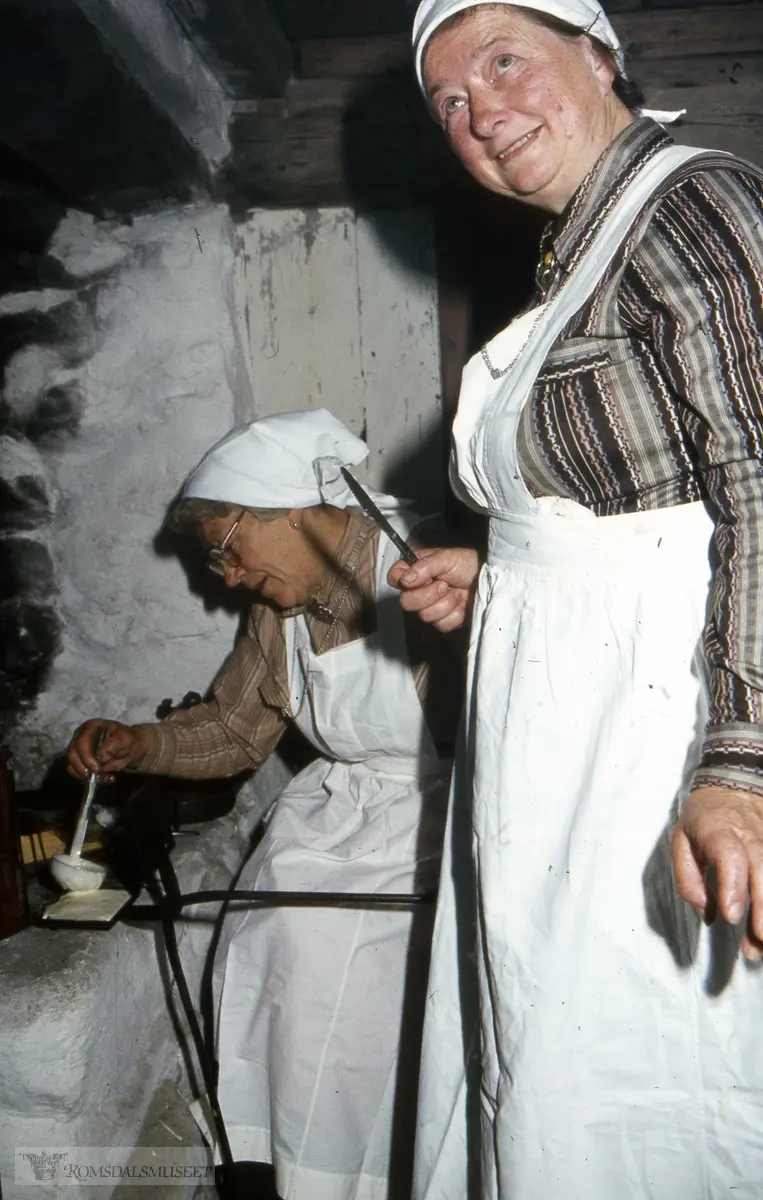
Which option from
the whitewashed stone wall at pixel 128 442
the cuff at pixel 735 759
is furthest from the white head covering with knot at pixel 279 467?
the cuff at pixel 735 759

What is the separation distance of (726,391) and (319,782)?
1.32 metres

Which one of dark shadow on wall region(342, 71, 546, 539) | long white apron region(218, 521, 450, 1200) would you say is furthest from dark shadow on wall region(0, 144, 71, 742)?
long white apron region(218, 521, 450, 1200)

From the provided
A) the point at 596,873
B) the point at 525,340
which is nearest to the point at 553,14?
the point at 525,340

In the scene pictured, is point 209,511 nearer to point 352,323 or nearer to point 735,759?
point 352,323

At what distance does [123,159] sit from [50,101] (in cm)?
30

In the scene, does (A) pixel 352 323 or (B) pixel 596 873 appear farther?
(A) pixel 352 323

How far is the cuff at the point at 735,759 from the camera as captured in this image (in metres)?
0.77

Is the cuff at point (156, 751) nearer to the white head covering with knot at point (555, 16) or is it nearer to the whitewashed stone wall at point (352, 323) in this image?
the whitewashed stone wall at point (352, 323)

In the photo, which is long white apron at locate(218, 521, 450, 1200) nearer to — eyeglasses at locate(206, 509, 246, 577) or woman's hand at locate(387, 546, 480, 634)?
eyeglasses at locate(206, 509, 246, 577)

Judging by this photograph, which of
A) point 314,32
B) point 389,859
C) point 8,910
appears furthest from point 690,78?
point 8,910

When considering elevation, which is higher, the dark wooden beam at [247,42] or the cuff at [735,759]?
the dark wooden beam at [247,42]

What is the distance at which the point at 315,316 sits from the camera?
219 centimetres

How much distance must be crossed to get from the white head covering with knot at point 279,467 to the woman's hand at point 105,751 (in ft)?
1.67

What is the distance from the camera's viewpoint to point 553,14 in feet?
3.28
